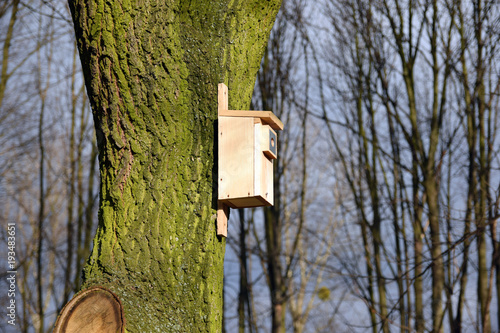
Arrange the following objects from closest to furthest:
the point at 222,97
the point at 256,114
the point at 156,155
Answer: the point at 156,155
the point at 222,97
the point at 256,114

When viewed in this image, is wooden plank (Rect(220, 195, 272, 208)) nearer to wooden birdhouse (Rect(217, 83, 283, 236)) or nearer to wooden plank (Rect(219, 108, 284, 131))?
wooden birdhouse (Rect(217, 83, 283, 236))

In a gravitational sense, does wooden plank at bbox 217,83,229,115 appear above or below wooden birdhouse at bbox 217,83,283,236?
above

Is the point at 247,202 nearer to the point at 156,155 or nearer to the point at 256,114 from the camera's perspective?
the point at 256,114

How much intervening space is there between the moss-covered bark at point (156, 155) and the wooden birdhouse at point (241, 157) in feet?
0.19

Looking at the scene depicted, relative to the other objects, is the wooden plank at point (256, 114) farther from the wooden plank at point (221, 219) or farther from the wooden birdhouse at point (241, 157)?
the wooden plank at point (221, 219)

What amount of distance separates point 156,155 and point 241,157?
0.46 meters

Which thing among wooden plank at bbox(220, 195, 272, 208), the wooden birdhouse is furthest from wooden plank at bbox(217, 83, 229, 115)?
wooden plank at bbox(220, 195, 272, 208)

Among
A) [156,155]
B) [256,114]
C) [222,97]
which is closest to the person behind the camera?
[156,155]

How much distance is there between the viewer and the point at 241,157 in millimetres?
2836

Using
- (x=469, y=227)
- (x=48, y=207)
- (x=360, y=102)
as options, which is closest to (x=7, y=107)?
(x=48, y=207)

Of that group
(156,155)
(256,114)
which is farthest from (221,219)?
(256,114)

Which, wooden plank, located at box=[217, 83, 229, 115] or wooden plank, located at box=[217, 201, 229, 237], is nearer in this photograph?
wooden plank, located at box=[217, 201, 229, 237]

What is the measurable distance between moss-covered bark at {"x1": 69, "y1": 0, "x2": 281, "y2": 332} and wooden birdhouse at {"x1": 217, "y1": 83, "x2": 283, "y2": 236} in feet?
0.19

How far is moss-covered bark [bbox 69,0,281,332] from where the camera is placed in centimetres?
247
